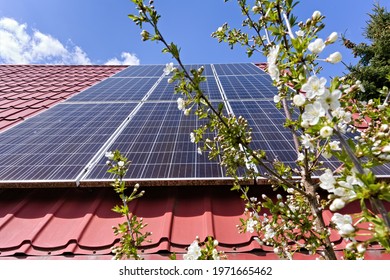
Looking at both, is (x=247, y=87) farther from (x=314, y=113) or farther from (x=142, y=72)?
(x=314, y=113)

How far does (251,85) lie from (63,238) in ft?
19.4

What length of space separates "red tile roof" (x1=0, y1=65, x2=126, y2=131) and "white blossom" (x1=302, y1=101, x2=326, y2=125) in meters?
5.79

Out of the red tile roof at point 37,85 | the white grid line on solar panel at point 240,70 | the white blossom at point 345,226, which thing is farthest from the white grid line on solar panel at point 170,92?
the white blossom at point 345,226

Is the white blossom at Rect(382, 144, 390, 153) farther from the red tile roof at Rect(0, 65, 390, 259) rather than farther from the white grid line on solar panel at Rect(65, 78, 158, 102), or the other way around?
the white grid line on solar panel at Rect(65, 78, 158, 102)

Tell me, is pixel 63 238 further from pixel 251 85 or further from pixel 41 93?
pixel 41 93

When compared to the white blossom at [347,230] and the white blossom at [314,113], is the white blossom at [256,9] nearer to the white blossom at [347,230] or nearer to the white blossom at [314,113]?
the white blossom at [314,113]

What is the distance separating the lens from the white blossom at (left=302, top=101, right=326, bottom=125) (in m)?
1.08

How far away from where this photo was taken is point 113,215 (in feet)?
8.73

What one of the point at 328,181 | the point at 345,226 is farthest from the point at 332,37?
the point at 345,226

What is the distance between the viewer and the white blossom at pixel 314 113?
3.53ft

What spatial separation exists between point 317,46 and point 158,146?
263cm

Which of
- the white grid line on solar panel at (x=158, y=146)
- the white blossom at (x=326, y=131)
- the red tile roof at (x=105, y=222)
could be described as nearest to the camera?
the white blossom at (x=326, y=131)

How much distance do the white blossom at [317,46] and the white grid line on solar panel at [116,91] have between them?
16.7ft

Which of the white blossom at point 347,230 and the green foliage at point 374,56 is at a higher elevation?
the green foliage at point 374,56
